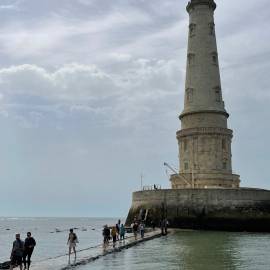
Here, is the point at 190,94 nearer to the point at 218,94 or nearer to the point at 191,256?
the point at 218,94

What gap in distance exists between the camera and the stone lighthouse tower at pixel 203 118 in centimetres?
4584

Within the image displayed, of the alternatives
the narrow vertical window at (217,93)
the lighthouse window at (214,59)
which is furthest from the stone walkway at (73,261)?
the lighthouse window at (214,59)

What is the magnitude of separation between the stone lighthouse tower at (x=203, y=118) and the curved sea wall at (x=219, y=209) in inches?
162

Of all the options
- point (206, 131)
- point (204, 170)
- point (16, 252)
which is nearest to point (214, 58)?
point (206, 131)

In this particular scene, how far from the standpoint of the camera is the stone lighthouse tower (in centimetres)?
4584

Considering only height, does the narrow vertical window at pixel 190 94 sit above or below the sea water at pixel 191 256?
above

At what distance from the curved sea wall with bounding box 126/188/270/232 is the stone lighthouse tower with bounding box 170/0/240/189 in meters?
4.12

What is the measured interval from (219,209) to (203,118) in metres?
9.29

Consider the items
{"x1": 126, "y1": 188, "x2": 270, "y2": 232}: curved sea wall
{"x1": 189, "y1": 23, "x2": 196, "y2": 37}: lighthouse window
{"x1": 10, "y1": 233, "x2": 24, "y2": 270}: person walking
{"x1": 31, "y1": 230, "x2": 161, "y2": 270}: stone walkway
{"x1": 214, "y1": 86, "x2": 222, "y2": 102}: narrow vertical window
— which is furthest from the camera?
{"x1": 189, "y1": 23, "x2": 196, "y2": 37}: lighthouse window

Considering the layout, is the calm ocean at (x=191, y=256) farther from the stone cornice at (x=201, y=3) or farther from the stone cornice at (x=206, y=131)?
the stone cornice at (x=201, y=3)

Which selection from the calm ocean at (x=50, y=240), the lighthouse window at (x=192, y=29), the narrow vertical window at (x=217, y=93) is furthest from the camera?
the lighthouse window at (x=192, y=29)

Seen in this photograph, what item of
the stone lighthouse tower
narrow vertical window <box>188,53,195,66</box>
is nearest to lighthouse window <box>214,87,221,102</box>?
the stone lighthouse tower

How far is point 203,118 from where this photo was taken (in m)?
46.4

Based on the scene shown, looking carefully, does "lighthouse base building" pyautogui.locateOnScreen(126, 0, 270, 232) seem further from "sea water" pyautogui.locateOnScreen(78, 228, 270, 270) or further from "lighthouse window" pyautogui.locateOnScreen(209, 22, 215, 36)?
"sea water" pyautogui.locateOnScreen(78, 228, 270, 270)
